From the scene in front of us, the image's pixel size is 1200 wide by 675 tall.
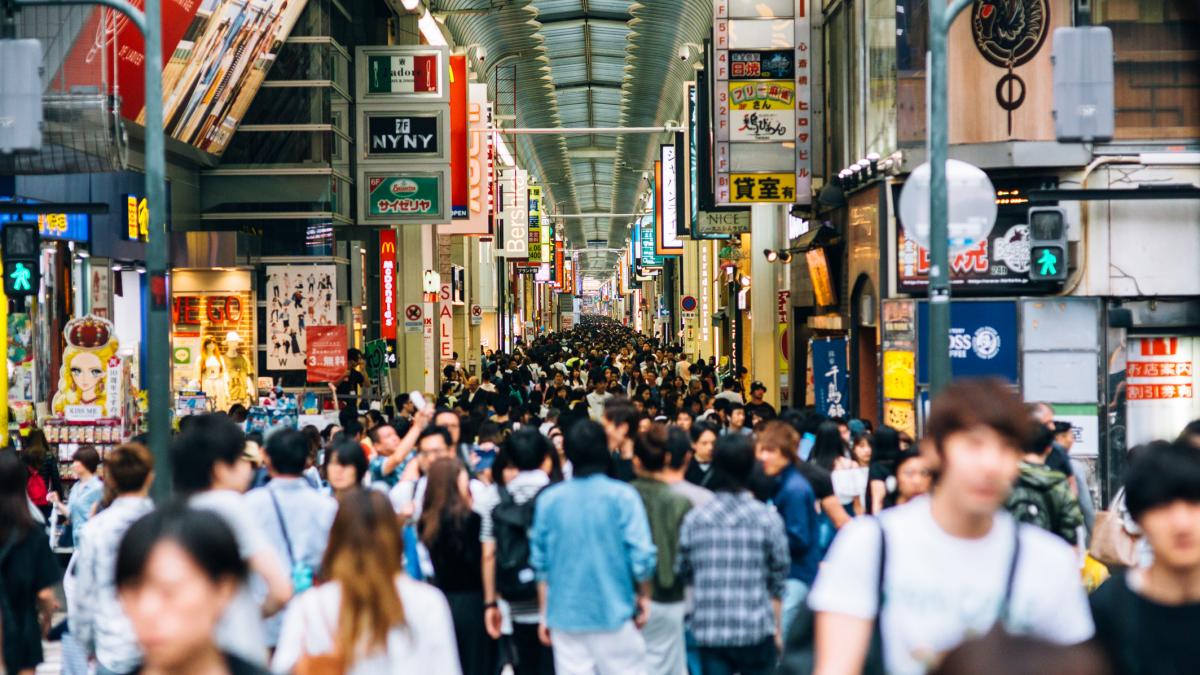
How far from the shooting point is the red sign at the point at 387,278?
28.4 meters

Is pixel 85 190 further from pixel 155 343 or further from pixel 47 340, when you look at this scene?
pixel 155 343

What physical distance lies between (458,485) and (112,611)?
1856 millimetres

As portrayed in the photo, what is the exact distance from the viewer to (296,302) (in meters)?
21.9

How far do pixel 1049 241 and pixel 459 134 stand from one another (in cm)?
1554

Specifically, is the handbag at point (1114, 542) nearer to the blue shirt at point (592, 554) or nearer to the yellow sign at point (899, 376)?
the blue shirt at point (592, 554)

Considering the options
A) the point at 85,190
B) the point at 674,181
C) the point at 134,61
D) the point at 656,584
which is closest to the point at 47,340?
the point at 85,190

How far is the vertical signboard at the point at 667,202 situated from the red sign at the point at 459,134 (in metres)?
12.8

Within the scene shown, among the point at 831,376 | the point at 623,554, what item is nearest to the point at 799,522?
the point at 623,554

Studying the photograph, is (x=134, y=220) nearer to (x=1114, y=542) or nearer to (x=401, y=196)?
(x=401, y=196)

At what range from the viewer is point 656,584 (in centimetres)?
734

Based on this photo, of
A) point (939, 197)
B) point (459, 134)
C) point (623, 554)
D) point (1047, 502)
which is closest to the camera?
point (623, 554)

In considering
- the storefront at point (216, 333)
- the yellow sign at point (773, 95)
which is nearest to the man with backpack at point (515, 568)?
the yellow sign at point (773, 95)

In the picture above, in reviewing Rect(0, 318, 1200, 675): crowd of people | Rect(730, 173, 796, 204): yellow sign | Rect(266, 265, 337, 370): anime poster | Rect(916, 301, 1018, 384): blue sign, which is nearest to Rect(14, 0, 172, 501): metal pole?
Rect(0, 318, 1200, 675): crowd of people

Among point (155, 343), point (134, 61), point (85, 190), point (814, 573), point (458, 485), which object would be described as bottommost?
point (814, 573)
